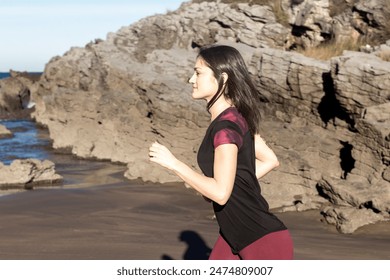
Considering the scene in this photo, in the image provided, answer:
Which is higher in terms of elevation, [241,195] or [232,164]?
[232,164]

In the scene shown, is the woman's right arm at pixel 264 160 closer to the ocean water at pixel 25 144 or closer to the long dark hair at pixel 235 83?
the long dark hair at pixel 235 83

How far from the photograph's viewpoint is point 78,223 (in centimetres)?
909

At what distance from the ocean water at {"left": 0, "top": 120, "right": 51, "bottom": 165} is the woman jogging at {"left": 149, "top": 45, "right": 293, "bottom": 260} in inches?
744

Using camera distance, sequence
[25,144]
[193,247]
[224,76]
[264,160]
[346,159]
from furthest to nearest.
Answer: [25,144] → [346,159] → [193,247] → [264,160] → [224,76]

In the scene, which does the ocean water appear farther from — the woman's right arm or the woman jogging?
the woman jogging

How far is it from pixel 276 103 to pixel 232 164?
10.8m

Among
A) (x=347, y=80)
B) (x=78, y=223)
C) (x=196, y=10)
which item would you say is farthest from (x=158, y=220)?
(x=196, y=10)

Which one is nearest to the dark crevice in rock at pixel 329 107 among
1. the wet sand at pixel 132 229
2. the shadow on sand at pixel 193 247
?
the wet sand at pixel 132 229

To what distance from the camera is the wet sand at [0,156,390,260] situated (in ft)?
23.2

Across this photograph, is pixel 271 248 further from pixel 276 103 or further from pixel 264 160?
pixel 276 103

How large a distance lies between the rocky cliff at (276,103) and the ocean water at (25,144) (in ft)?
3.43

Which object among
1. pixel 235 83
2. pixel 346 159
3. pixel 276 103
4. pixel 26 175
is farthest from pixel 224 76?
pixel 26 175

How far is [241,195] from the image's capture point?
2.88m
